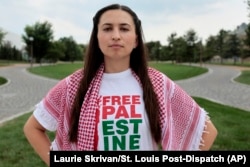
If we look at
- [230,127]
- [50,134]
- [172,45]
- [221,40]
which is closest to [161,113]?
[50,134]

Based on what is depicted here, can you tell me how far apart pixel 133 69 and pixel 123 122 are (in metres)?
0.34

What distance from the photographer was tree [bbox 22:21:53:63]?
190 feet

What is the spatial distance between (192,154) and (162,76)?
18.6 inches

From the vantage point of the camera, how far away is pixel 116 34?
1.84 metres

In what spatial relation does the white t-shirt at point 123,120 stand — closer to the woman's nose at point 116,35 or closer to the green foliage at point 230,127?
the woman's nose at point 116,35

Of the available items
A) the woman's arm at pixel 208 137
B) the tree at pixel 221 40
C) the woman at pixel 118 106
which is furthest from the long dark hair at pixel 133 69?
the tree at pixel 221 40

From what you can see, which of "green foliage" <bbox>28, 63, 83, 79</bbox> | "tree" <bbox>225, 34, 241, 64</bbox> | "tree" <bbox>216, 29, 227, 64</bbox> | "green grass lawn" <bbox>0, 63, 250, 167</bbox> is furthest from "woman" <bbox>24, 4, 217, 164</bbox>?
"tree" <bbox>216, 29, 227, 64</bbox>

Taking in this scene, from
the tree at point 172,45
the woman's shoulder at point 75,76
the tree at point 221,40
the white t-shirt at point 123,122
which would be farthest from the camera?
the tree at point 172,45

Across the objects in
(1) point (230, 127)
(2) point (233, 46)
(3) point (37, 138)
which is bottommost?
(1) point (230, 127)

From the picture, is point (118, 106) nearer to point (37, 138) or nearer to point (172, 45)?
point (37, 138)

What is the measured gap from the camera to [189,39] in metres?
64.2

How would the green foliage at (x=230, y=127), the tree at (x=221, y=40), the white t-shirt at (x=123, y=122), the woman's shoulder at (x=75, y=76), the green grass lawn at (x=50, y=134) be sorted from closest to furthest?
the white t-shirt at (x=123, y=122) < the woman's shoulder at (x=75, y=76) < the green grass lawn at (x=50, y=134) < the green foliage at (x=230, y=127) < the tree at (x=221, y=40)

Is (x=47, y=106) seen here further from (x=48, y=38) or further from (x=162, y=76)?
(x=48, y=38)

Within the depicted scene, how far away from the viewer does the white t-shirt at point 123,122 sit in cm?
182
